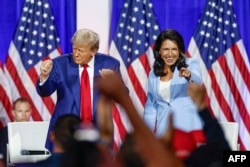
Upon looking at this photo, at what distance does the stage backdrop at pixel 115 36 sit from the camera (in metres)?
7.20

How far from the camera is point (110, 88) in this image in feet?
4.72

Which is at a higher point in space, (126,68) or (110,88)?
(110,88)

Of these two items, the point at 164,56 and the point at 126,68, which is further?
the point at 126,68

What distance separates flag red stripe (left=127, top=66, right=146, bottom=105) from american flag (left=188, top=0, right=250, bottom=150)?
1.99 ft

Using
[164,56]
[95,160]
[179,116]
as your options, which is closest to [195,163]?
[95,160]

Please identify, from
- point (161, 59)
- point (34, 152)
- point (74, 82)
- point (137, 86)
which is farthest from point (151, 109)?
point (137, 86)

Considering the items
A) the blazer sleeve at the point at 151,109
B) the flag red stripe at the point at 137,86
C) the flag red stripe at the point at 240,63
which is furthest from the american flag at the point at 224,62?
the blazer sleeve at the point at 151,109

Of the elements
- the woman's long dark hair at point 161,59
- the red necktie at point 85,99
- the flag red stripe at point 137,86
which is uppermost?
the woman's long dark hair at point 161,59

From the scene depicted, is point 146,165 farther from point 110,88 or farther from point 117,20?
point 117,20

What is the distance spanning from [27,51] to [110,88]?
233 inches

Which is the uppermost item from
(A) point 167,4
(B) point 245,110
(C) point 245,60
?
(A) point 167,4

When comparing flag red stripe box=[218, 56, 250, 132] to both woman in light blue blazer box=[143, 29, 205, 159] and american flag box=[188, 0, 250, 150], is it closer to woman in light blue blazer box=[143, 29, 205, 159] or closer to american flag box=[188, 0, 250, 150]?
american flag box=[188, 0, 250, 150]

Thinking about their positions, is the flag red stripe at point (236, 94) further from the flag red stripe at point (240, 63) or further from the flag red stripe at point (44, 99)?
the flag red stripe at point (44, 99)

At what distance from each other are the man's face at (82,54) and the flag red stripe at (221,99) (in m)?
2.61
